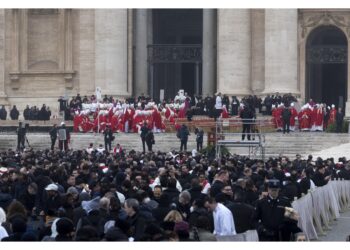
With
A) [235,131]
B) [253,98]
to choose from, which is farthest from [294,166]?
[253,98]

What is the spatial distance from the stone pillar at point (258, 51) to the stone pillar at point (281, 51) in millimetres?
1238

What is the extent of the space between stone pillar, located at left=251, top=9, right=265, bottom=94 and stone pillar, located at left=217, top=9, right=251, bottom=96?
707 millimetres

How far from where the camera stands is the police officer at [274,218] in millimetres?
19312

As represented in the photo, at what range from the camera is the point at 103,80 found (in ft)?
220

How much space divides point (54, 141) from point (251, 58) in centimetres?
1519

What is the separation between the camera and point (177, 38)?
73.4m

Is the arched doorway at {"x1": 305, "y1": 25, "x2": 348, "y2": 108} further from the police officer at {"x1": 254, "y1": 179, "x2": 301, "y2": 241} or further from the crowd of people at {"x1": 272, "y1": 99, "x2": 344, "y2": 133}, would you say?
the police officer at {"x1": 254, "y1": 179, "x2": 301, "y2": 241}

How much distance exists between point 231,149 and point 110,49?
1616 cm

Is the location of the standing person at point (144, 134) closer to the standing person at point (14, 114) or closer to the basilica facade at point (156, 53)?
the basilica facade at point (156, 53)

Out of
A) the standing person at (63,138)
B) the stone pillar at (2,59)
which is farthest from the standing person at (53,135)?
the stone pillar at (2,59)

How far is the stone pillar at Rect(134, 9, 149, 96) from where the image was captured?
68500 millimetres

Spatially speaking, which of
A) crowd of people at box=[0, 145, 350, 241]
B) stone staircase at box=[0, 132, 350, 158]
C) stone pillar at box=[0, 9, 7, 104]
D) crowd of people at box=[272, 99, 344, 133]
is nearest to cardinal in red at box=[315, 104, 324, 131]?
crowd of people at box=[272, 99, 344, 133]

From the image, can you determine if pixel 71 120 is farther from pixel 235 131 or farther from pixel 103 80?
pixel 235 131

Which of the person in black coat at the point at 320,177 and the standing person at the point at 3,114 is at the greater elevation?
the standing person at the point at 3,114
